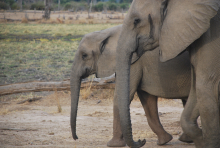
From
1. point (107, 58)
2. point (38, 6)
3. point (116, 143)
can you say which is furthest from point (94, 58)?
point (38, 6)

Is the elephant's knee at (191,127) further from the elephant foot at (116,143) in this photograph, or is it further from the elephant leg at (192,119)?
the elephant foot at (116,143)

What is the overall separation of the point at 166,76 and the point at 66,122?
2.55 meters

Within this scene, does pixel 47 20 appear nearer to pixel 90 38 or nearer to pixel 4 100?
pixel 4 100

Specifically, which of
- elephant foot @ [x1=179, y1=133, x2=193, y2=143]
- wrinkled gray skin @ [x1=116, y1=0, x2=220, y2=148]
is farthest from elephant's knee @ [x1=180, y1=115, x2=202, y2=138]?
elephant foot @ [x1=179, y1=133, x2=193, y2=143]

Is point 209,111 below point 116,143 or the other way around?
the other way around

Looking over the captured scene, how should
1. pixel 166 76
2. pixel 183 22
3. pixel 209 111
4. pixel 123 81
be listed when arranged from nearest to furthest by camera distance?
pixel 183 22 < pixel 209 111 < pixel 123 81 < pixel 166 76

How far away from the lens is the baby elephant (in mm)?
4023

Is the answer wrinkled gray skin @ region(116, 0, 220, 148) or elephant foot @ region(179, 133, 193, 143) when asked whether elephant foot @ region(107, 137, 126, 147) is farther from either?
wrinkled gray skin @ region(116, 0, 220, 148)

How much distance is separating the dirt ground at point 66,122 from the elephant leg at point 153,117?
0.13m

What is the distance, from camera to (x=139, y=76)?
412cm

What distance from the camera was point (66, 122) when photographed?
5.80 metres

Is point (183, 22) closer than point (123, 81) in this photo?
Yes

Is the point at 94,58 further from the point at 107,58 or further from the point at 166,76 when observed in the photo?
the point at 166,76

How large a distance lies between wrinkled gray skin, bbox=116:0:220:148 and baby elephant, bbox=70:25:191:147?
0.95 metres
